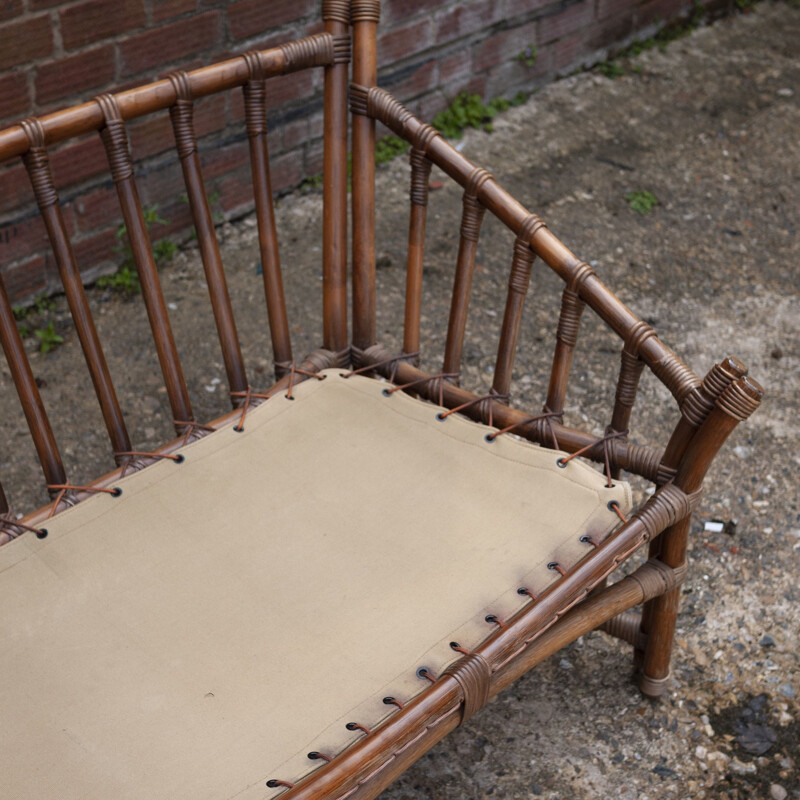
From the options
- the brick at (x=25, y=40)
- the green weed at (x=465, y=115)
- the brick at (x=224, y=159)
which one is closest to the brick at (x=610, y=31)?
the green weed at (x=465, y=115)

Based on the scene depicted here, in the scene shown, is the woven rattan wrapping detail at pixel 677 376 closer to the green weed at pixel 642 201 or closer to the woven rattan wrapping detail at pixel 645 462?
the woven rattan wrapping detail at pixel 645 462

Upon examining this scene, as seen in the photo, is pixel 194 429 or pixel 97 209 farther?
pixel 97 209

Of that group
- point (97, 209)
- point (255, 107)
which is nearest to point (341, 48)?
point (255, 107)

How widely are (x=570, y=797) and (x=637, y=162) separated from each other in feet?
7.07

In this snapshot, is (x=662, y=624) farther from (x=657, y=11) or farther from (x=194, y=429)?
(x=657, y=11)

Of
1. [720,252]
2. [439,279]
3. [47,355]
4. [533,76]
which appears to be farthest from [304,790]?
[533,76]

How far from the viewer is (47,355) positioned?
2225mm

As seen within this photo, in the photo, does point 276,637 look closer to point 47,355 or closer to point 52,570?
point 52,570

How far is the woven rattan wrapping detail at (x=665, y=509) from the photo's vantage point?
129 cm

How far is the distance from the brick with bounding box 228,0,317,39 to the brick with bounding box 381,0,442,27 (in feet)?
0.84

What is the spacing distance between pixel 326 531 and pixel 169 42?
140 centimetres

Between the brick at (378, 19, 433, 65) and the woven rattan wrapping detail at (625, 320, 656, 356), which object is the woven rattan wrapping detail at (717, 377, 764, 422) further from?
the brick at (378, 19, 433, 65)

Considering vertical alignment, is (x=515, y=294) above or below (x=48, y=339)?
above

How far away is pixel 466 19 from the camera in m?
2.92
